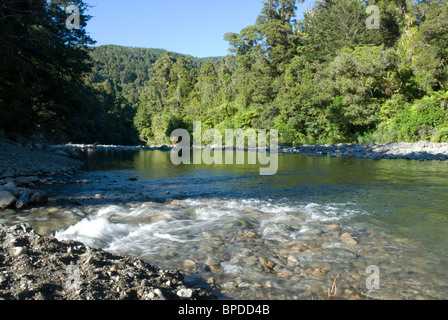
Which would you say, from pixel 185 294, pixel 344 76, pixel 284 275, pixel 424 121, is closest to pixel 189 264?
pixel 185 294

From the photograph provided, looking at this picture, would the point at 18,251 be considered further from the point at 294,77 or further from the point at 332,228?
the point at 294,77

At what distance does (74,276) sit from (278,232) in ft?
9.54

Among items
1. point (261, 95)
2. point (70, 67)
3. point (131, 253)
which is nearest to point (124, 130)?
point (261, 95)

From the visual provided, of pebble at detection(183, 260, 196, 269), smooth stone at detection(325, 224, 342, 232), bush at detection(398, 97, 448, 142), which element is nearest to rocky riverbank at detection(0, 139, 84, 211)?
pebble at detection(183, 260, 196, 269)

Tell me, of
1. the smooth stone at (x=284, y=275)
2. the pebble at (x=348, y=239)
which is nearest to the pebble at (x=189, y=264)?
the smooth stone at (x=284, y=275)

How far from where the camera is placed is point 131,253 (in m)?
3.69

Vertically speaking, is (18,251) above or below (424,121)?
below

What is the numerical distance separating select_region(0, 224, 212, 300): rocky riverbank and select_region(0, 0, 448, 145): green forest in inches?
504

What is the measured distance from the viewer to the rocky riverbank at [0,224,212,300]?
220 centimetres

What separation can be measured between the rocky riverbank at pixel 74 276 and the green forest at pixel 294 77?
12.8 m

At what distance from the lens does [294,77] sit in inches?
1294

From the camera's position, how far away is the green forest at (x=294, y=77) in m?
14.7

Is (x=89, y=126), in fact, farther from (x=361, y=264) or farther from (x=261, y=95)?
(x=361, y=264)

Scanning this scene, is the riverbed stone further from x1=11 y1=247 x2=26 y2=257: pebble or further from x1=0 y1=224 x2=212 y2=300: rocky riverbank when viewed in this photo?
x1=11 y1=247 x2=26 y2=257: pebble
